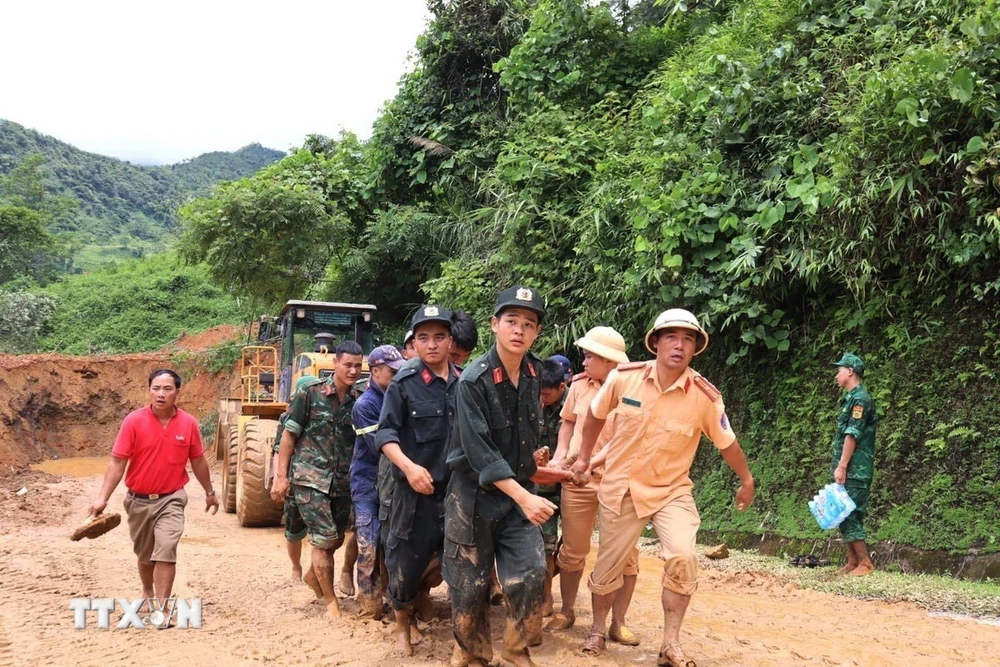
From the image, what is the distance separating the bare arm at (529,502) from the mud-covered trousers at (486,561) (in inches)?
11.0

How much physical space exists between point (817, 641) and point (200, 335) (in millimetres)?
29870

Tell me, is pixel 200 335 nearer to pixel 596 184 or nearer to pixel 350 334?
pixel 350 334

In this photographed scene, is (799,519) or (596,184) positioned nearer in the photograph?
(799,519)

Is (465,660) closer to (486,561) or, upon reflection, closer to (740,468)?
(486,561)

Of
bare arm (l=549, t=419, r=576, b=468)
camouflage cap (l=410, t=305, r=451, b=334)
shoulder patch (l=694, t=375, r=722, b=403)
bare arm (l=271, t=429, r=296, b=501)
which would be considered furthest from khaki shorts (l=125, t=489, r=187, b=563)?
shoulder patch (l=694, t=375, r=722, b=403)

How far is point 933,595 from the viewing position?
623 centimetres

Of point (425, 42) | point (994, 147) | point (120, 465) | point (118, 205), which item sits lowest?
point (120, 465)

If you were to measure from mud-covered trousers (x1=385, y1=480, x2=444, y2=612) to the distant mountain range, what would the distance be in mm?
51407

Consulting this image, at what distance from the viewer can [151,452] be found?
5.99 meters

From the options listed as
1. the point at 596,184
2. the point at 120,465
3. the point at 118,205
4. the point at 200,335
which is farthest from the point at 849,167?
the point at 118,205

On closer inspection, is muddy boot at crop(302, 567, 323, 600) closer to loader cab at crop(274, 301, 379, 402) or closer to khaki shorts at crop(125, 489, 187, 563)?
khaki shorts at crop(125, 489, 187, 563)

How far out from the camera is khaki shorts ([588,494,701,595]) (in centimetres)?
453

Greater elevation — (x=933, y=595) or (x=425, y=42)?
(x=425, y=42)

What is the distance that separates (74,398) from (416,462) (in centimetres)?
2300
